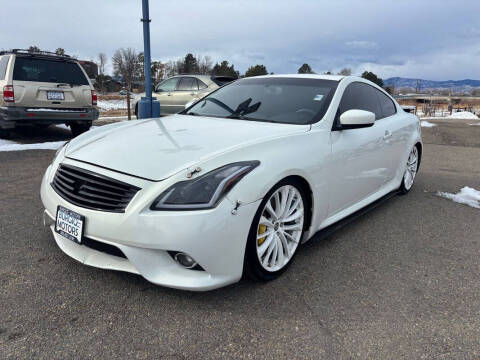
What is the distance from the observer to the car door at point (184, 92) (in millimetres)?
10812

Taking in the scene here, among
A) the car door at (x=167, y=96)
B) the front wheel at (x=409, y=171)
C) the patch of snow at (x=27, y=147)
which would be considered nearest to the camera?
the front wheel at (x=409, y=171)

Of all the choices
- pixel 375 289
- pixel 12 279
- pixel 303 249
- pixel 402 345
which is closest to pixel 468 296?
pixel 375 289

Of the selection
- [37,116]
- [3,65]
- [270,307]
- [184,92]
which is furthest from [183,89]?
[270,307]

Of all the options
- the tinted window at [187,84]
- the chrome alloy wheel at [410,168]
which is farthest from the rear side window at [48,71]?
the chrome alloy wheel at [410,168]

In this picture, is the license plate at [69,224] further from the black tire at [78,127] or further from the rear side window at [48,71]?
the black tire at [78,127]

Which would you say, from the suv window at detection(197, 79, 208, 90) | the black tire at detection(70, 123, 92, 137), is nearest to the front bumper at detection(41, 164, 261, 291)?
the black tire at detection(70, 123, 92, 137)

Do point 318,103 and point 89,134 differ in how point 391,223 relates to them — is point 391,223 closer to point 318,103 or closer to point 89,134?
point 318,103

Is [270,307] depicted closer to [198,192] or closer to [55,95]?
[198,192]

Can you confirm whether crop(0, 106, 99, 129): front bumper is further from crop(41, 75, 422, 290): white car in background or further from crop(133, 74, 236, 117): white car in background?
crop(41, 75, 422, 290): white car in background

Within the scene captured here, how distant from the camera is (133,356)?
6.21ft

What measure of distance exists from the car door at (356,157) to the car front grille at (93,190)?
1.58 metres

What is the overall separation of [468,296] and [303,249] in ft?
3.88

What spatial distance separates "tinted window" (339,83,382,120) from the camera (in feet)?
11.4

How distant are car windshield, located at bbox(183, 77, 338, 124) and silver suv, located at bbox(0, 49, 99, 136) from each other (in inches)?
189
